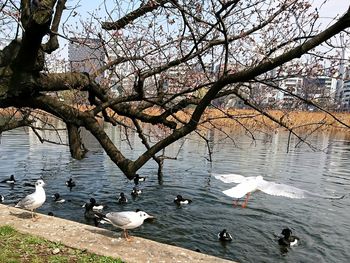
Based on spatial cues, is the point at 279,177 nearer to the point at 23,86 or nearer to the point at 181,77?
the point at 181,77

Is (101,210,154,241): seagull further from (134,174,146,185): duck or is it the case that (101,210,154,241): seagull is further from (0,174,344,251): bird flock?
(134,174,146,185): duck

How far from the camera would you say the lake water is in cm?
1058

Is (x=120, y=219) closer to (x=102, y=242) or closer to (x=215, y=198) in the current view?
(x=102, y=242)

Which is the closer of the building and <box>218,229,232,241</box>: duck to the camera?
the building

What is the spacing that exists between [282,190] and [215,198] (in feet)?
20.9

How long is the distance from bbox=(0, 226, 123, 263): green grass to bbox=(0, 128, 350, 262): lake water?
144 inches

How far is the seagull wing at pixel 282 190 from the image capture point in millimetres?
8422

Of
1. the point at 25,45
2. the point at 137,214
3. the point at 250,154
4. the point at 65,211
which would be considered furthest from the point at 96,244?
the point at 250,154

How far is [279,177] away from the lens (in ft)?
63.5

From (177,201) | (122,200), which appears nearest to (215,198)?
(177,201)

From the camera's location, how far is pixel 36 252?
18.7ft

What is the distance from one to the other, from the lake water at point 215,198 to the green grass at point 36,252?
3664 mm

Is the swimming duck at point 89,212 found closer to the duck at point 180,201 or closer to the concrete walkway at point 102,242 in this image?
the duck at point 180,201

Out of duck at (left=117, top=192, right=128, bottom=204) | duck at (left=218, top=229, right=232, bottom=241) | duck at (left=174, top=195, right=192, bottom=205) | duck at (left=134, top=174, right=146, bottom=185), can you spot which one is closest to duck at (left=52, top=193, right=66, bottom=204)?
duck at (left=117, top=192, right=128, bottom=204)
